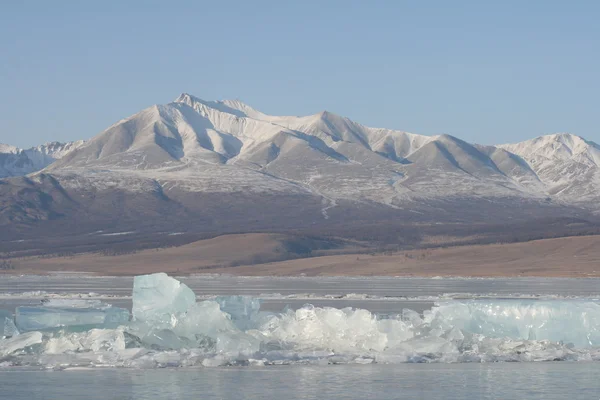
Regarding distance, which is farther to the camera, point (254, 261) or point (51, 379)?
point (254, 261)

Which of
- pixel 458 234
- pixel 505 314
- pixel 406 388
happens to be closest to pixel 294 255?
pixel 458 234

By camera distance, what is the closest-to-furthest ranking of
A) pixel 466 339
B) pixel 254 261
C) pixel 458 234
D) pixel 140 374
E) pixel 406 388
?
pixel 406 388, pixel 140 374, pixel 466 339, pixel 254 261, pixel 458 234

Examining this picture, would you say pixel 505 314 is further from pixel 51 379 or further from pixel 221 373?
pixel 51 379

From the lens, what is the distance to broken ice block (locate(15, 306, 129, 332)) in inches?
1325

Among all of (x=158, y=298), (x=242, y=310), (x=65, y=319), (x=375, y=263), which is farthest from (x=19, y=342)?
(x=375, y=263)

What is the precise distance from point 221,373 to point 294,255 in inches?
4520

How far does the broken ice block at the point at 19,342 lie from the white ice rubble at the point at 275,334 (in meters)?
0.03

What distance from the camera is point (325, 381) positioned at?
26.5 meters

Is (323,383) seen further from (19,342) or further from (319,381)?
(19,342)

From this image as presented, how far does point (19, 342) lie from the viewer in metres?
31.5

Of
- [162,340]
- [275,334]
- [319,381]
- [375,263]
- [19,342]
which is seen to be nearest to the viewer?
[319,381]

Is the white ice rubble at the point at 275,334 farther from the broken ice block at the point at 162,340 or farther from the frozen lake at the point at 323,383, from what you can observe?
the frozen lake at the point at 323,383

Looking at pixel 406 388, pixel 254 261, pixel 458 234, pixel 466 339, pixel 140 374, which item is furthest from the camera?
pixel 458 234

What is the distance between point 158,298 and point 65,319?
314 centimetres
